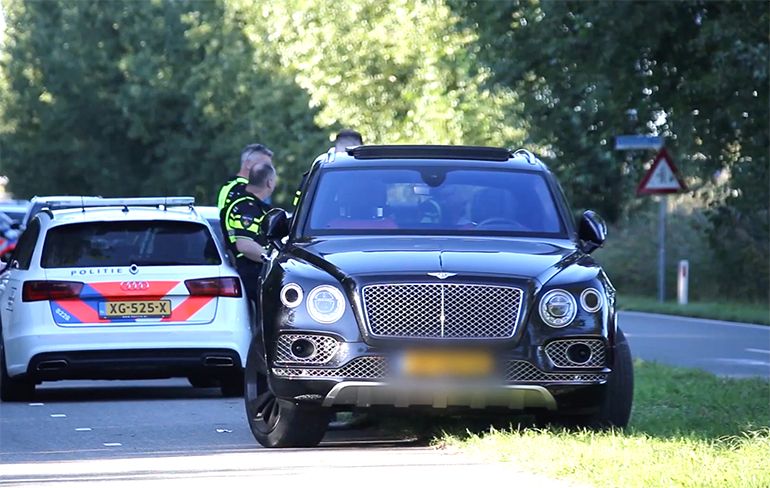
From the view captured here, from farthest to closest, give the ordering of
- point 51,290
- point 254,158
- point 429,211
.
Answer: point 254,158 → point 51,290 → point 429,211

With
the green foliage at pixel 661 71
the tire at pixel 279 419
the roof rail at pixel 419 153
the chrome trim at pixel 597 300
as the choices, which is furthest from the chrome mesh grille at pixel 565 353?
the green foliage at pixel 661 71

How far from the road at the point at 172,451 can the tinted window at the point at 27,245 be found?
1.08 m

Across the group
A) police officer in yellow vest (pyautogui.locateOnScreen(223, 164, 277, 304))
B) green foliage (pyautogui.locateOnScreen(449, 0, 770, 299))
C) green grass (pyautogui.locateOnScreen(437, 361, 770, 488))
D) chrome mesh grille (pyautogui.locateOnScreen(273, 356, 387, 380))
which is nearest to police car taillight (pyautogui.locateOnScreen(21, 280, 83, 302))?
police officer in yellow vest (pyautogui.locateOnScreen(223, 164, 277, 304))

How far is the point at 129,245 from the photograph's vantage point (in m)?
14.8

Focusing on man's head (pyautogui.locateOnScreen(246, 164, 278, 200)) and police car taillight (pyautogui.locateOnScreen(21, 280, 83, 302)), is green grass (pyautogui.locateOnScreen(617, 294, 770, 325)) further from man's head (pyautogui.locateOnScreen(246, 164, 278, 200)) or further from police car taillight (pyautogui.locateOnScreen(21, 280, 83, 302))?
police car taillight (pyautogui.locateOnScreen(21, 280, 83, 302))

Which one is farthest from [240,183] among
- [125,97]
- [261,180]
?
[125,97]

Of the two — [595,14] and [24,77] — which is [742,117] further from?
[24,77]

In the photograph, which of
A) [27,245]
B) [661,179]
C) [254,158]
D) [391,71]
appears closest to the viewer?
[27,245]

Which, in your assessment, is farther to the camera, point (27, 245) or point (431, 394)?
point (27, 245)

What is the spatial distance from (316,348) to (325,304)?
0.78 ft

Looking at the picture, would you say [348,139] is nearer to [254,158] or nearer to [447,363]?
[254,158]

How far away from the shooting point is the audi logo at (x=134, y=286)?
14.6m

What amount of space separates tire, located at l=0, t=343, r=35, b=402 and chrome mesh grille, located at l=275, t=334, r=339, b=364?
4.77 m

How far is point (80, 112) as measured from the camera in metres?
68.2
